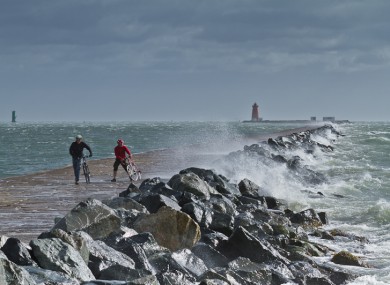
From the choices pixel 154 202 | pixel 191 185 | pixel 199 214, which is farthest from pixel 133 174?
pixel 199 214

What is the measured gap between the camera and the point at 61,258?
21.1ft

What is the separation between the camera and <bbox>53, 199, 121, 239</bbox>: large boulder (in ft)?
27.2

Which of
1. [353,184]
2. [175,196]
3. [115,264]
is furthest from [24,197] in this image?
[353,184]

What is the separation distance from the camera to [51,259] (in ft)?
20.9

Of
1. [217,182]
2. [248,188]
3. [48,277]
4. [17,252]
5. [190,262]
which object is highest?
[17,252]

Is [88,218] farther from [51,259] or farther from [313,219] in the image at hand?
[313,219]

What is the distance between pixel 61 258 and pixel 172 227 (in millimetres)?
2449

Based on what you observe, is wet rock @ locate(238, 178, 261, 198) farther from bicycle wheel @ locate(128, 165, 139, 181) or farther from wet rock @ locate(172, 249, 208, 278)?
wet rock @ locate(172, 249, 208, 278)

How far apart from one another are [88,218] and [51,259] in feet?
6.91

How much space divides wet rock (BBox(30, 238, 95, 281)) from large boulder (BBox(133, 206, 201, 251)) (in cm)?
212

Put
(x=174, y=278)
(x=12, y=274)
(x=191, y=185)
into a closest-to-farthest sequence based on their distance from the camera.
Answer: (x=12, y=274), (x=174, y=278), (x=191, y=185)

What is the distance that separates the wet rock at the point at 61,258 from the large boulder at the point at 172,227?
83.6 inches

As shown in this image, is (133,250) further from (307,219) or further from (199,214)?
(307,219)

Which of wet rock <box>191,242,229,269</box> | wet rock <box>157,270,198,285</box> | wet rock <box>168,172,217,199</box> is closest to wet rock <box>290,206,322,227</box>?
wet rock <box>168,172,217,199</box>
